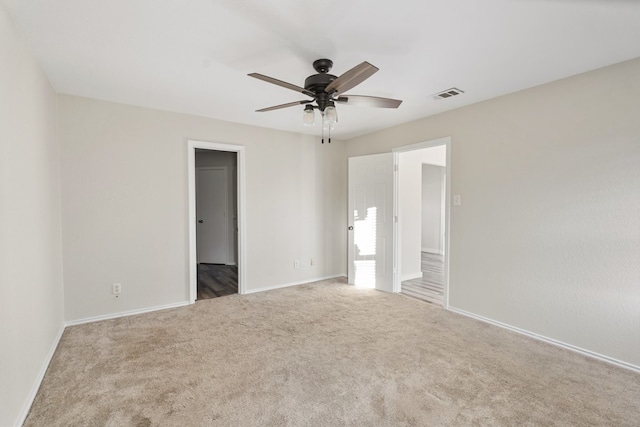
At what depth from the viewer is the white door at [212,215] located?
6.05 meters

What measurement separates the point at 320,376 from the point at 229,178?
459 centimetres

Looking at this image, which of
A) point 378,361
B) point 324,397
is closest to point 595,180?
point 378,361

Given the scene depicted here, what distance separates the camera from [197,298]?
13.4 ft

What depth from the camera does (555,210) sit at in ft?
8.96

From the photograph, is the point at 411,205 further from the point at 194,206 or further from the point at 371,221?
the point at 194,206

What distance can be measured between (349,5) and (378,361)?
2573mm

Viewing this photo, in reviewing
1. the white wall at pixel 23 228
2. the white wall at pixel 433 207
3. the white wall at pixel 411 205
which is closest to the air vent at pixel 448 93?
the white wall at pixel 411 205

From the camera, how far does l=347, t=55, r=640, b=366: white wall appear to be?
2.36 m

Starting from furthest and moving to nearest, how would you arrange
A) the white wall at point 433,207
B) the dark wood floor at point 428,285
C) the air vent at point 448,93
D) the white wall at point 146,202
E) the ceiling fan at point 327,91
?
the white wall at point 433,207
the dark wood floor at point 428,285
the white wall at point 146,202
the air vent at point 448,93
the ceiling fan at point 327,91

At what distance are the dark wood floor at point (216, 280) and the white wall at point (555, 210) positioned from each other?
3.20 m

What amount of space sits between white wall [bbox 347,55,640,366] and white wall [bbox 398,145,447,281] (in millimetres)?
1153

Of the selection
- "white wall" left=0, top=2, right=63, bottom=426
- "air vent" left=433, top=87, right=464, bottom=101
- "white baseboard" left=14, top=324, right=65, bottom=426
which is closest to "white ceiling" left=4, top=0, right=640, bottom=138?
"air vent" left=433, top=87, right=464, bottom=101

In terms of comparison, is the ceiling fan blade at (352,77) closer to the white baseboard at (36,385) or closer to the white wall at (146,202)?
the white wall at (146,202)

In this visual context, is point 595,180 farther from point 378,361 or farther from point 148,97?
point 148,97
